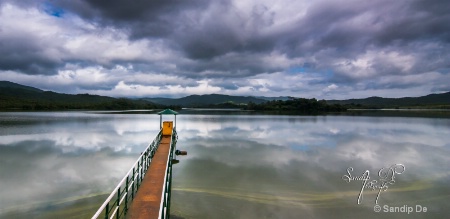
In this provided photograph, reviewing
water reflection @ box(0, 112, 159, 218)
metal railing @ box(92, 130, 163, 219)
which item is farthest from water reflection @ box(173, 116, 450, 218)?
water reflection @ box(0, 112, 159, 218)

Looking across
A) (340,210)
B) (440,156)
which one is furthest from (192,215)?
(440,156)

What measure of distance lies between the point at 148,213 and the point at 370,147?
2312cm

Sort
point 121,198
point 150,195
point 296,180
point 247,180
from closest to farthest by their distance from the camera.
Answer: point 121,198
point 150,195
point 247,180
point 296,180

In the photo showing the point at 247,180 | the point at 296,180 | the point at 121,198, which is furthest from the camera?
the point at 296,180

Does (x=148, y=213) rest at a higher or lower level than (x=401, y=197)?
higher

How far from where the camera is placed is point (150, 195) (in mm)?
9523

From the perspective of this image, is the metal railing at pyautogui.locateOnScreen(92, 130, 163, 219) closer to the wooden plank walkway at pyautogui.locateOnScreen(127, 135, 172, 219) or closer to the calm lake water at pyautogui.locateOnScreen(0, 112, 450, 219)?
the wooden plank walkway at pyautogui.locateOnScreen(127, 135, 172, 219)

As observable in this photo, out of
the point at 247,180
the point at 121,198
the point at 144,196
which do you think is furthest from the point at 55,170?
the point at 247,180

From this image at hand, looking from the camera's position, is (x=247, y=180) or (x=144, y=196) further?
(x=247, y=180)

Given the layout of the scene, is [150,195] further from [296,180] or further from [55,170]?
[55,170]

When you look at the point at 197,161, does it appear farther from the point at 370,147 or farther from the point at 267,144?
the point at 370,147

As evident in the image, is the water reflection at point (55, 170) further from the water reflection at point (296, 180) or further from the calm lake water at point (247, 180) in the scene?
the water reflection at point (296, 180)

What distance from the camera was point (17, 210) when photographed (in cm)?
1045

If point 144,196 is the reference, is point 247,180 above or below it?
below
